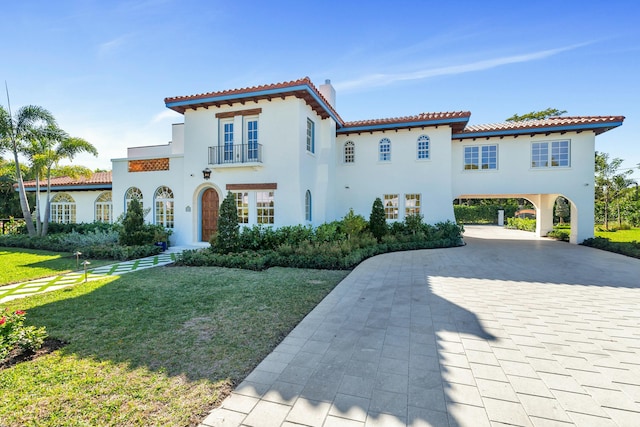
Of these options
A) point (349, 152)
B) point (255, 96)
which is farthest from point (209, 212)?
point (349, 152)

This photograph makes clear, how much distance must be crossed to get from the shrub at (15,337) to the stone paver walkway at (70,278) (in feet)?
11.7

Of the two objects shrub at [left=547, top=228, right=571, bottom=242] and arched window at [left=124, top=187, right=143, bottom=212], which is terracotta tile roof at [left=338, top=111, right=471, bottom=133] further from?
arched window at [left=124, top=187, right=143, bottom=212]

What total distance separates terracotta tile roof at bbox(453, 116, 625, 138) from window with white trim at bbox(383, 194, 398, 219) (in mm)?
4638

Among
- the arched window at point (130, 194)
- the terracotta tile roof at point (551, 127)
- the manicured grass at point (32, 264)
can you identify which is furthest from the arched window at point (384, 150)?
the manicured grass at point (32, 264)

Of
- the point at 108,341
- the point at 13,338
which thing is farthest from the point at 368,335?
the point at 13,338

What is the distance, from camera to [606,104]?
53.5ft

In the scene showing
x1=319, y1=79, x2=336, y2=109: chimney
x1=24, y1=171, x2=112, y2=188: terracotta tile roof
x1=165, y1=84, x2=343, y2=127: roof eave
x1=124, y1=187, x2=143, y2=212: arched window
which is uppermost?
x1=319, y1=79, x2=336, y2=109: chimney

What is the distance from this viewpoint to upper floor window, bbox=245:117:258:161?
13.1m

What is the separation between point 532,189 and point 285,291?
49.1 ft

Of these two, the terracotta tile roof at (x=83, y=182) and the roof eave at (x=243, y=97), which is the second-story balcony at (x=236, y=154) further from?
the terracotta tile roof at (x=83, y=182)

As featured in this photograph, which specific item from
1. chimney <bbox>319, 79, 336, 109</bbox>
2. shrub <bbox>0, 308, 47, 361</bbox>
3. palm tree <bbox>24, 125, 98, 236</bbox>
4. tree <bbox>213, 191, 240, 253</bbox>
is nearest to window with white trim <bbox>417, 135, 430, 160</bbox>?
chimney <bbox>319, 79, 336, 109</bbox>

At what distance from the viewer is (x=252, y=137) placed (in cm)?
1328

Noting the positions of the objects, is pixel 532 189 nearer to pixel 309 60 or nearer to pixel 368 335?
pixel 309 60

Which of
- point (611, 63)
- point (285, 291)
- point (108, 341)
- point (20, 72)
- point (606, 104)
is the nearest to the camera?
A: point (108, 341)
